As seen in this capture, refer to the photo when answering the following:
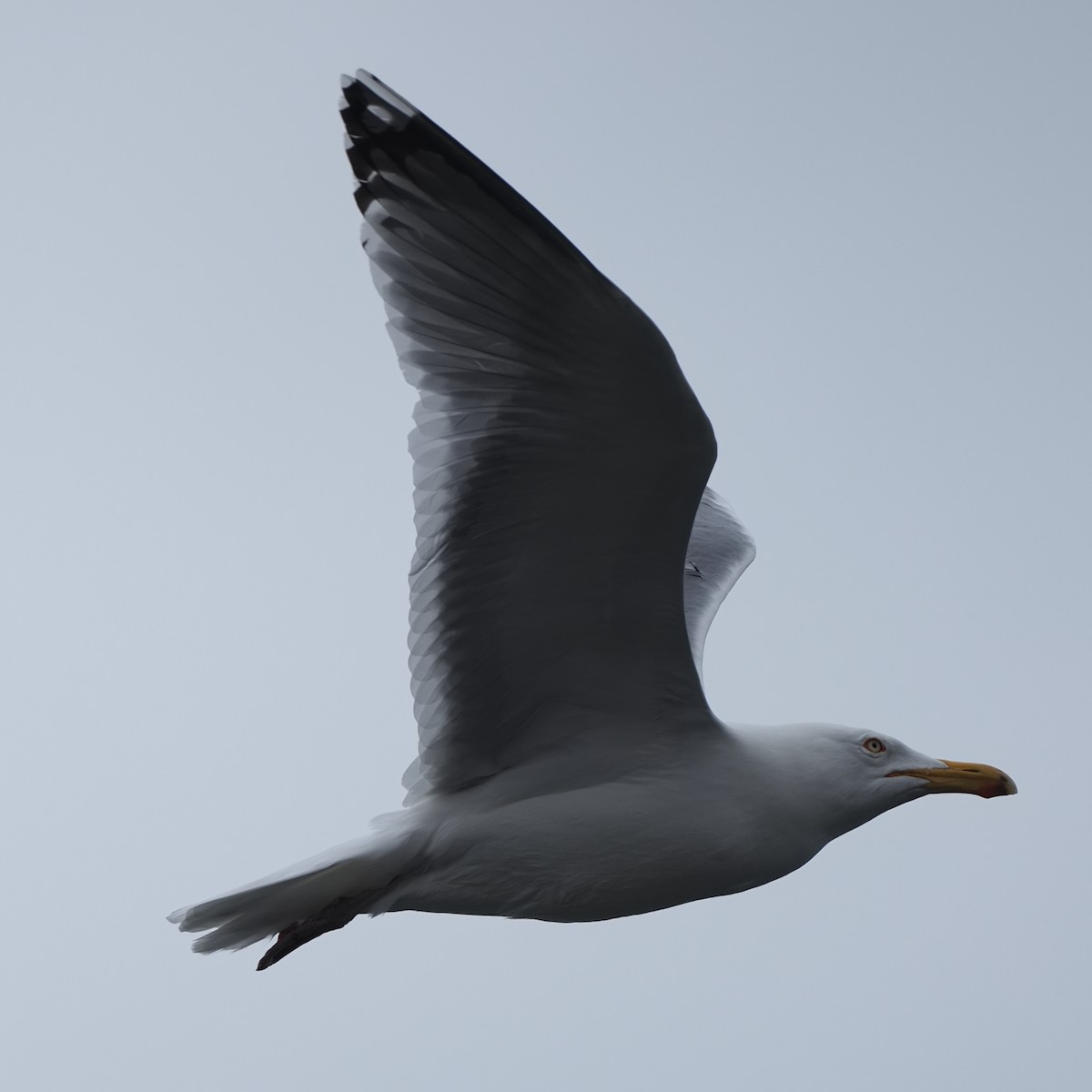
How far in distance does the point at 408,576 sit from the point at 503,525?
314mm

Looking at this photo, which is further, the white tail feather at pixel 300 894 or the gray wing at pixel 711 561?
the gray wing at pixel 711 561

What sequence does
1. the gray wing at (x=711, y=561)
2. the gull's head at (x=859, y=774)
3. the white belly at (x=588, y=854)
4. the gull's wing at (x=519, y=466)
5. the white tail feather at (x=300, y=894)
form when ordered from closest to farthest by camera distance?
the gull's wing at (x=519, y=466) → the white tail feather at (x=300, y=894) → the white belly at (x=588, y=854) → the gull's head at (x=859, y=774) → the gray wing at (x=711, y=561)

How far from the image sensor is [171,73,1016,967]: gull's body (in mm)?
3045

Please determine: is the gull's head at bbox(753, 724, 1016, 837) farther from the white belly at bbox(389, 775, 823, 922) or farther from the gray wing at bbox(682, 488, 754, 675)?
the gray wing at bbox(682, 488, 754, 675)

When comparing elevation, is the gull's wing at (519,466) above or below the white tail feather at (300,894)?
above

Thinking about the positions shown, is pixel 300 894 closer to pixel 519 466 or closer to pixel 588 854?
pixel 588 854

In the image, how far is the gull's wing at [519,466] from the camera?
2.99 metres

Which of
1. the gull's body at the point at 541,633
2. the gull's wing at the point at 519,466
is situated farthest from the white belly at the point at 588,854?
the gull's wing at the point at 519,466

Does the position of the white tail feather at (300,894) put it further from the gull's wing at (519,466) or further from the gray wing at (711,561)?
the gray wing at (711,561)

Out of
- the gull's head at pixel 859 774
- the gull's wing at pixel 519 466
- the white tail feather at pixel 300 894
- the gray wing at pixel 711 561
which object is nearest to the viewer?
the gull's wing at pixel 519 466

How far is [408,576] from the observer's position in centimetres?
359

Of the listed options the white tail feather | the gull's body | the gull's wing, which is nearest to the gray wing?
the gull's body

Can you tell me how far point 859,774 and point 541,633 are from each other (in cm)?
113

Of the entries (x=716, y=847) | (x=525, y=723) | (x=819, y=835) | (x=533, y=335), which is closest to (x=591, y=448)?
(x=533, y=335)
